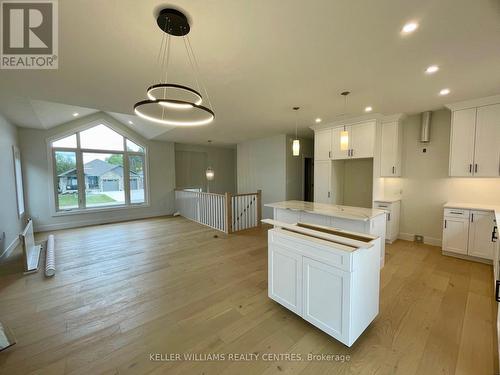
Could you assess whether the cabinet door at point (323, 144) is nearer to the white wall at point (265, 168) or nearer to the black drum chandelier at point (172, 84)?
the white wall at point (265, 168)

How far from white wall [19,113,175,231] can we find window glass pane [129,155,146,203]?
30 centimetres

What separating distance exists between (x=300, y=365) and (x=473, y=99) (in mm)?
4876

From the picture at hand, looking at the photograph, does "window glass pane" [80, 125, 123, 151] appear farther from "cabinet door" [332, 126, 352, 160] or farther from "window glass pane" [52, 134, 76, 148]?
"cabinet door" [332, 126, 352, 160]

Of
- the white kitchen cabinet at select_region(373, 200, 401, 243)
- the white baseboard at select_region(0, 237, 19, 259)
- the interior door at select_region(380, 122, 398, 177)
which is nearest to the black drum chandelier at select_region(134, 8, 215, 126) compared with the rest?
the interior door at select_region(380, 122, 398, 177)

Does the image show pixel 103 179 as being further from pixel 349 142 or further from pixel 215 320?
pixel 349 142

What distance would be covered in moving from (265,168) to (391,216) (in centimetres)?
393

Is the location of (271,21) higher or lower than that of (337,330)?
higher

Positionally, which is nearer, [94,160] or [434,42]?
[434,42]

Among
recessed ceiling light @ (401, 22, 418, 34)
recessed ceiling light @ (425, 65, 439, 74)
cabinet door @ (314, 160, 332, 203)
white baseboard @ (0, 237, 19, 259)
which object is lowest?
white baseboard @ (0, 237, 19, 259)

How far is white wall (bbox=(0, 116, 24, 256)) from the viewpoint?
12.9 ft

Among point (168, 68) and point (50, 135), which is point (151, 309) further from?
point (50, 135)

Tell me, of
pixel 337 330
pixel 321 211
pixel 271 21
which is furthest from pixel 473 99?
pixel 337 330

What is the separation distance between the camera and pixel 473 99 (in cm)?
352

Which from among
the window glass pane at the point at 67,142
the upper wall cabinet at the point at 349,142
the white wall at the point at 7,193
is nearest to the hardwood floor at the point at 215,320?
the white wall at the point at 7,193
